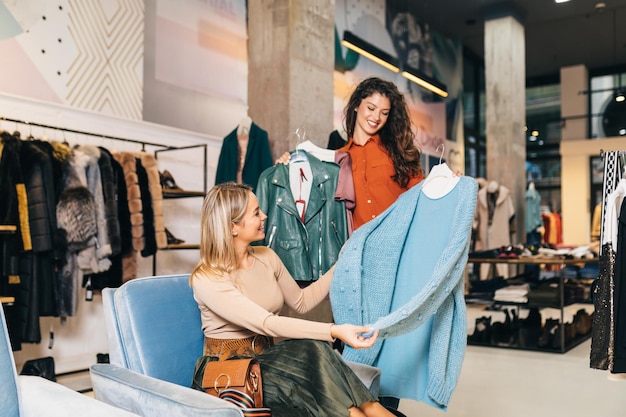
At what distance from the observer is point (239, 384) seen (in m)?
1.91

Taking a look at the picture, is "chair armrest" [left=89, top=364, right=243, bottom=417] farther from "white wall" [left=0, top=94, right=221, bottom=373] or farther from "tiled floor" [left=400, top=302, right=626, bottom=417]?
"white wall" [left=0, top=94, right=221, bottom=373]

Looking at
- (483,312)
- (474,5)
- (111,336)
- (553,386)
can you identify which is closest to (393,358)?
(111,336)

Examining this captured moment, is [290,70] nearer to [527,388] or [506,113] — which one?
[527,388]

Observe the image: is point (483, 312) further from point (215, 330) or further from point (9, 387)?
point (9, 387)

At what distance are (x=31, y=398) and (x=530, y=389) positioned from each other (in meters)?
3.62

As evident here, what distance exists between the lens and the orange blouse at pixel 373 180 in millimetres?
3180

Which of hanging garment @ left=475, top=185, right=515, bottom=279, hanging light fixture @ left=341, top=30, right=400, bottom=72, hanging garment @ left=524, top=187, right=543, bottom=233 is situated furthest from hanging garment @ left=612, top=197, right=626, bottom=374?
hanging garment @ left=524, top=187, right=543, bottom=233

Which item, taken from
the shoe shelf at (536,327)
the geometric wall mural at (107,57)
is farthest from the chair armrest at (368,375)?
the shoe shelf at (536,327)

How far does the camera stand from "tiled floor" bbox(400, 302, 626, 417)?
382cm

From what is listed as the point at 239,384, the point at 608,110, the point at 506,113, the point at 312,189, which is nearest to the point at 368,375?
the point at 239,384

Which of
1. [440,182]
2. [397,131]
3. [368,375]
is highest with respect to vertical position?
[397,131]

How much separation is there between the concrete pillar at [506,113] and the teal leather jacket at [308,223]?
6.28 m

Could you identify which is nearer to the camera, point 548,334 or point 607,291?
point 607,291

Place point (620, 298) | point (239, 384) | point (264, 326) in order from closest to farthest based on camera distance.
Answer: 1. point (239, 384)
2. point (264, 326)
3. point (620, 298)
